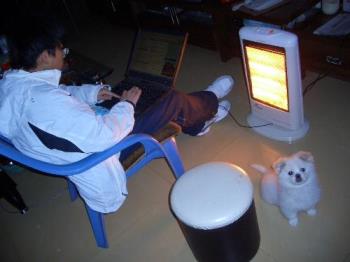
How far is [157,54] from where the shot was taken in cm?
205

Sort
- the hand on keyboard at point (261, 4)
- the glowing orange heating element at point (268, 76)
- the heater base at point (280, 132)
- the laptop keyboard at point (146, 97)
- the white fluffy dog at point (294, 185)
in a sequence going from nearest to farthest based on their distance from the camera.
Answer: the white fluffy dog at point (294, 185) → the glowing orange heating element at point (268, 76) → the laptop keyboard at point (146, 97) → the heater base at point (280, 132) → the hand on keyboard at point (261, 4)

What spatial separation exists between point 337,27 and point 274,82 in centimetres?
67

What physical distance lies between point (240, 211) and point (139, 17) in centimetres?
300

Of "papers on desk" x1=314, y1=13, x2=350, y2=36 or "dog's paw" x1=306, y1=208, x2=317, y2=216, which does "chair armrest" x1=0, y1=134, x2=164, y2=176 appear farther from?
"papers on desk" x1=314, y1=13, x2=350, y2=36

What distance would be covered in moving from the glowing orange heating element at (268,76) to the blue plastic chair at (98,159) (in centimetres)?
65

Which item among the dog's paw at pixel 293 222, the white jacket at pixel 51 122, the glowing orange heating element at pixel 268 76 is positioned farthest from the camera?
the glowing orange heating element at pixel 268 76

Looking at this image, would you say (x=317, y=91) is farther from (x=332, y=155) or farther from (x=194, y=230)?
(x=194, y=230)

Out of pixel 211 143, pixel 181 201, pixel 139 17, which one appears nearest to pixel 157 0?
pixel 139 17

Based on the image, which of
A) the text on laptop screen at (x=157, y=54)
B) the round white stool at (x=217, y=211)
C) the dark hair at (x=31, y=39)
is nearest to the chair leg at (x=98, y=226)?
the round white stool at (x=217, y=211)

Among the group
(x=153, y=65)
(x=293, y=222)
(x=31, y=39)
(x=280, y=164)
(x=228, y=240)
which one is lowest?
(x=293, y=222)

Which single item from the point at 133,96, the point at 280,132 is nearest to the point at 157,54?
the point at 133,96

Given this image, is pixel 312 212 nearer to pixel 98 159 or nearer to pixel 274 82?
pixel 274 82

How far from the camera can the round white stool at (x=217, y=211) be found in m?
1.23

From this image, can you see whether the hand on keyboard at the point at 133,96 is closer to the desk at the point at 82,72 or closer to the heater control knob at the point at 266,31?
the heater control knob at the point at 266,31
